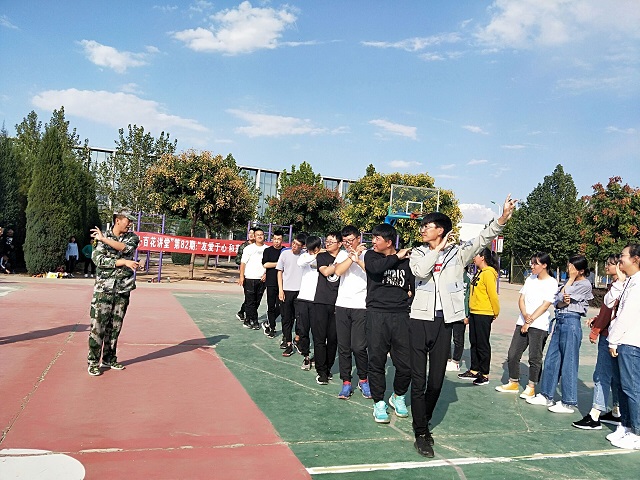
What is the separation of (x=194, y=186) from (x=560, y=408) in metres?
19.4

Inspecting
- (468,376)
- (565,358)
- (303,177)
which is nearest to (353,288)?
(565,358)

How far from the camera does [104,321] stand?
19.2 feet

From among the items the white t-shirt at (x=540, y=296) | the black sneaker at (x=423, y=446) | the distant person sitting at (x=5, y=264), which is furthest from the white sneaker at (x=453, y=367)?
the distant person sitting at (x=5, y=264)

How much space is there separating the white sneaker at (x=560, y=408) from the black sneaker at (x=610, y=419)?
36cm

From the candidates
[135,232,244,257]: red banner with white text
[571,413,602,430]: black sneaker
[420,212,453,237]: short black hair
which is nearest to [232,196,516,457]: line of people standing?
[420,212,453,237]: short black hair

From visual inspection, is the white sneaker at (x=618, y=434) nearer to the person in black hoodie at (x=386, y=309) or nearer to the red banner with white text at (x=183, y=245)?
the person in black hoodie at (x=386, y=309)

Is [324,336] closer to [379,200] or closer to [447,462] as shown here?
[447,462]

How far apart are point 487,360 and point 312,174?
37313mm

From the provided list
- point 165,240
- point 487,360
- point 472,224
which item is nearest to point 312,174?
point 472,224

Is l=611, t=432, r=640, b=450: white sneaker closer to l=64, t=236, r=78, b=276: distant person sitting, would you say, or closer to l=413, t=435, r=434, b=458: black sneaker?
l=413, t=435, r=434, b=458: black sneaker

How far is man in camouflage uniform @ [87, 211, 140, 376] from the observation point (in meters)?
5.80

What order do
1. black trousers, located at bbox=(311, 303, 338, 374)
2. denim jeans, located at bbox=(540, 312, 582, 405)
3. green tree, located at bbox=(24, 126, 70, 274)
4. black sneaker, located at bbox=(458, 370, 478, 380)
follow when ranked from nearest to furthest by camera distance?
denim jeans, located at bbox=(540, 312, 582, 405) < black trousers, located at bbox=(311, 303, 338, 374) < black sneaker, located at bbox=(458, 370, 478, 380) < green tree, located at bbox=(24, 126, 70, 274)

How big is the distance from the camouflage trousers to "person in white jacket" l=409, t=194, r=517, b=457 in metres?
3.37

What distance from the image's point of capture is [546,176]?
70312 millimetres
